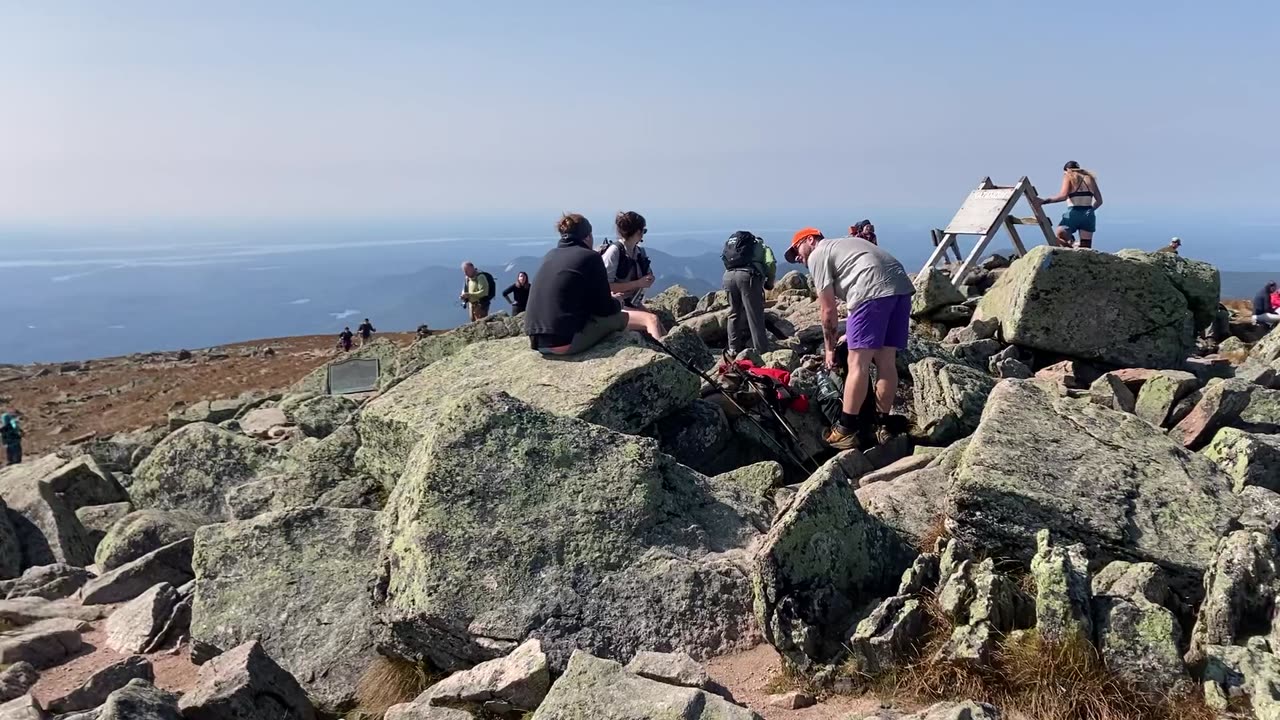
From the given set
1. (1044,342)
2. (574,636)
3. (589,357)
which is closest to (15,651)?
(574,636)

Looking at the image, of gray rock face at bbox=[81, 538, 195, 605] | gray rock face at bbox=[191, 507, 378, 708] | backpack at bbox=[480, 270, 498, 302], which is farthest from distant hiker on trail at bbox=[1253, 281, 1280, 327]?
gray rock face at bbox=[81, 538, 195, 605]

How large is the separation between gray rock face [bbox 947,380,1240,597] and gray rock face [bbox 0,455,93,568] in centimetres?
1426

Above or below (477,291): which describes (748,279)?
above

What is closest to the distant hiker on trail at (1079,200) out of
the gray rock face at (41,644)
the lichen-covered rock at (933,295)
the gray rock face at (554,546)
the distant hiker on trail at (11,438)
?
the lichen-covered rock at (933,295)

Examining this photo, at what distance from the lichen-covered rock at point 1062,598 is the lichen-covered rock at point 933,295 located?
41.9 ft

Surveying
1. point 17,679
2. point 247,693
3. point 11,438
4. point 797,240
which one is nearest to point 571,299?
point 797,240

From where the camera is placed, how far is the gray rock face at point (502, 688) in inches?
259

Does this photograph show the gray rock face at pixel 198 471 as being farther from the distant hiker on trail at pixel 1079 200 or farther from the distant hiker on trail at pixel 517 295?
the distant hiker on trail at pixel 1079 200

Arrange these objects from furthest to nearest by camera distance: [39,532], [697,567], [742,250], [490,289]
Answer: [490,289] → [742,250] → [39,532] → [697,567]

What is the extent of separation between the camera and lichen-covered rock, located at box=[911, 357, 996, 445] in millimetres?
11055

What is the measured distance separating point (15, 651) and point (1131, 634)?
10.6 meters

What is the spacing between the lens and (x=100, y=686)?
783 cm

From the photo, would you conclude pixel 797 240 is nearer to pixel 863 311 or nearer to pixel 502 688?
pixel 863 311

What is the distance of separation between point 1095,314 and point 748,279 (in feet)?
20.4
